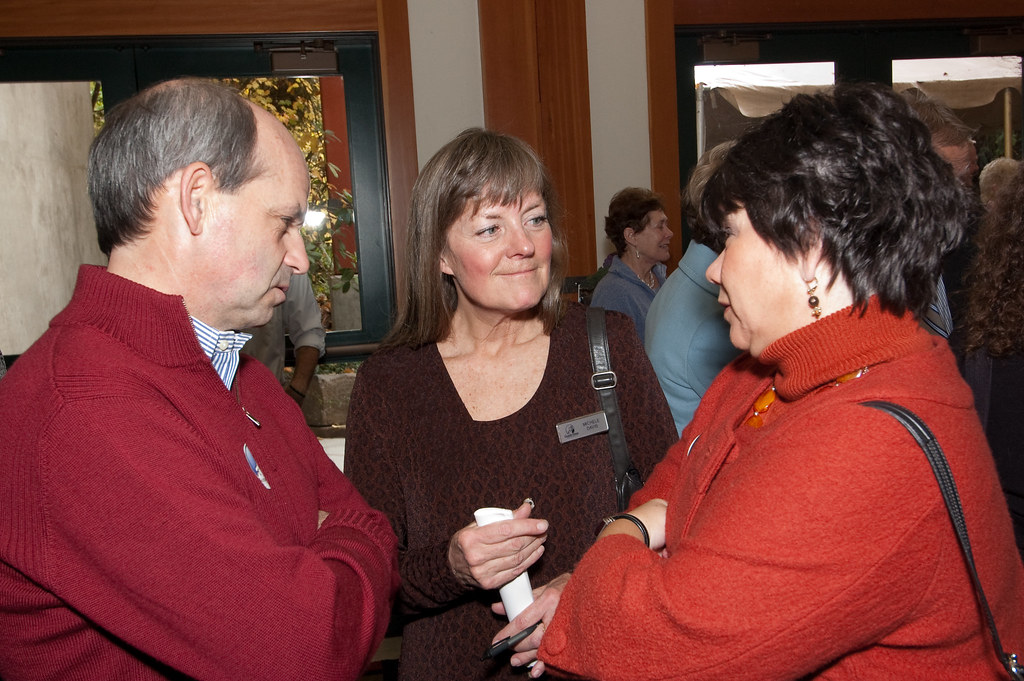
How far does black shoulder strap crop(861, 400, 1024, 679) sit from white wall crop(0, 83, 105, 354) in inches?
169

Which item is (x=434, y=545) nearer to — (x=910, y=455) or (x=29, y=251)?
(x=910, y=455)

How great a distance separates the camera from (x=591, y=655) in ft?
3.45

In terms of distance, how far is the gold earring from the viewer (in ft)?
3.51

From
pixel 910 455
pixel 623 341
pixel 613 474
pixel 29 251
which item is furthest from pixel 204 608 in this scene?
pixel 29 251

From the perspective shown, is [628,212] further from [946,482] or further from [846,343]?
[946,482]

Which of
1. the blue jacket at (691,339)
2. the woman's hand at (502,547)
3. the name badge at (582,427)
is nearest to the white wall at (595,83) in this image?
the blue jacket at (691,339)

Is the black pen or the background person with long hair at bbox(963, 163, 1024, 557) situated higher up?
the background person with long hair at bbox(963, 163, 1024, 557)

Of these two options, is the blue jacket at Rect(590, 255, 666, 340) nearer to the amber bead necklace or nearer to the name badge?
the name badge

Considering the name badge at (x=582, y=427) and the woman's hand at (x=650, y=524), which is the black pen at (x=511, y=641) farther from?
the name badge at (x=582, y=427)

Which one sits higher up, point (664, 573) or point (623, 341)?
point (623, 341)

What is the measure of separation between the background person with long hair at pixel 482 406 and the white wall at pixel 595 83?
8.68 ft

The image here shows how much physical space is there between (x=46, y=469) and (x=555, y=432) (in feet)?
3.32

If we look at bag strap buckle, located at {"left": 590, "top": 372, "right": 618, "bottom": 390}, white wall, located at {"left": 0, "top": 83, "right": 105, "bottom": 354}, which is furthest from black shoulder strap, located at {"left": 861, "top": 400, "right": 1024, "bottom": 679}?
white wall, located at {"left": 0, "top": 83, "right": 105, "bottom": 354}

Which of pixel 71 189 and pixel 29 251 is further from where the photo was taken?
pixel 71 189
